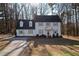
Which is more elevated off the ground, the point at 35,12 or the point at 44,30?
the point at 35,12

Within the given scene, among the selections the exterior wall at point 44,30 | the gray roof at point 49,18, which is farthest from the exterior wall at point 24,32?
the gray roof at point 49,18

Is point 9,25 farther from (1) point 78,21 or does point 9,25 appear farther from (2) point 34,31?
(1) point 78,21

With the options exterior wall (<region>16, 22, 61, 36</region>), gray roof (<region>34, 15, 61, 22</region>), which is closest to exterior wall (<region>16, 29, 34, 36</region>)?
exterior wall (<region>16, 22, 61, 36</region>)

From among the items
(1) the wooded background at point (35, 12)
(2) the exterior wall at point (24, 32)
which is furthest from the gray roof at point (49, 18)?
(2) the exterior wall at point (24, 32)

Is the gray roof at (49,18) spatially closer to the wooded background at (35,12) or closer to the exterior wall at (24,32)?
the wooded background at (35,12)

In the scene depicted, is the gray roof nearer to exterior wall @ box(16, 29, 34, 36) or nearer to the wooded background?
the wooded background

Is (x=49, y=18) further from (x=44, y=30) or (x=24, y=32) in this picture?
(x=24, y=32)

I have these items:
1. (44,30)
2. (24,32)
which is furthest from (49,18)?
(24,32)

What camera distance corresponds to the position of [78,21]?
5.46 metres

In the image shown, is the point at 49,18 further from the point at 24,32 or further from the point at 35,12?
the point at 24,32

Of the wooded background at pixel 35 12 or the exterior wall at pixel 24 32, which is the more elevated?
the wooded background at pixel 35 12

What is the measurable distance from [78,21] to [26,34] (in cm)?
45

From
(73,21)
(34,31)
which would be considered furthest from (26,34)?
(73,21)

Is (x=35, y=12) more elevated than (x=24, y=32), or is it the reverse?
(x=35, y=12)
